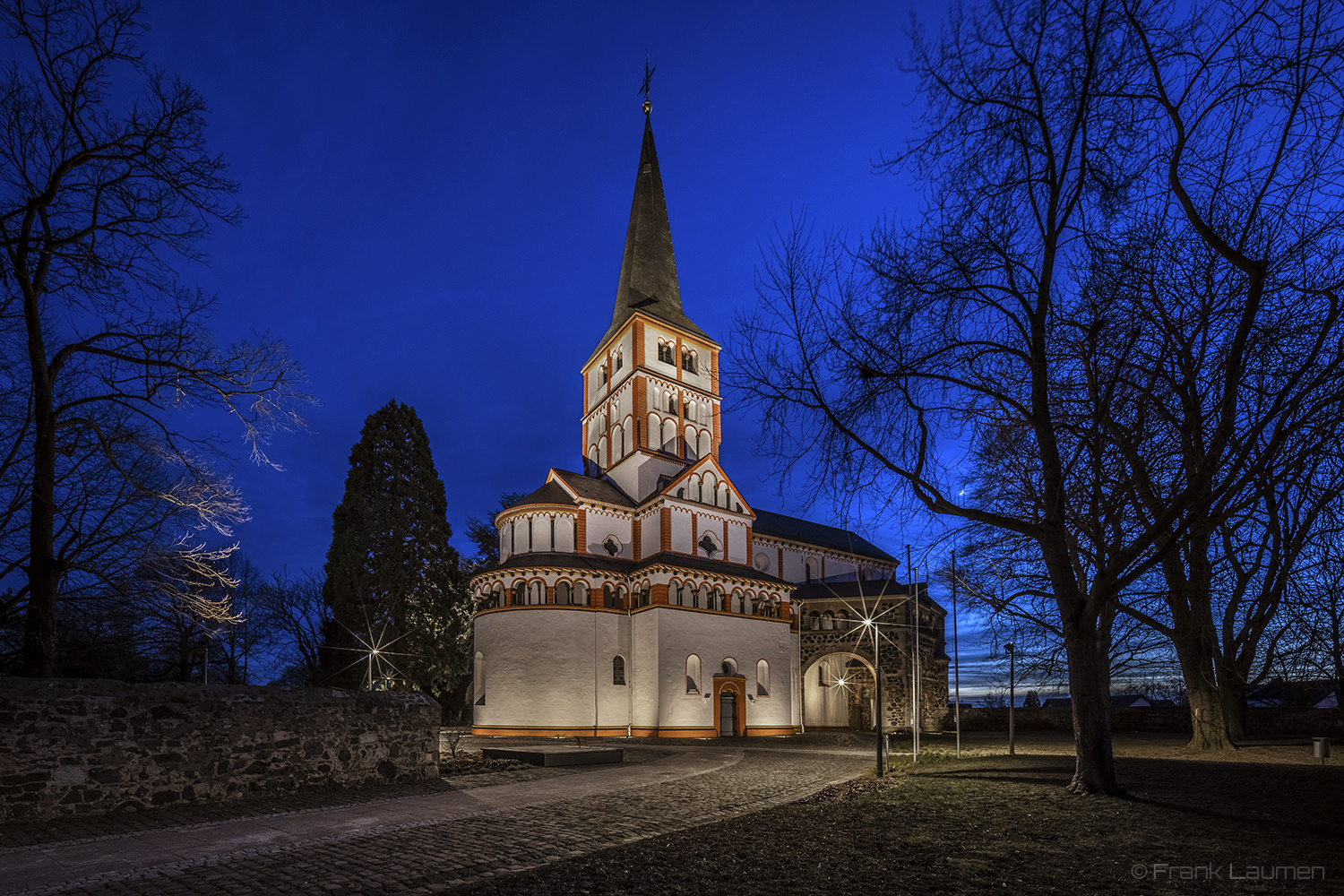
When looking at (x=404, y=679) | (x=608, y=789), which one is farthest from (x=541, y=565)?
(x=608, y=789)

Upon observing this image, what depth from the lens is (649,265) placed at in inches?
1788

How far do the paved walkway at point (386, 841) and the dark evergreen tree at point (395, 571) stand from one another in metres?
22.1

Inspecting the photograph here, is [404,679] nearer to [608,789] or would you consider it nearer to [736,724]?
[736,724]

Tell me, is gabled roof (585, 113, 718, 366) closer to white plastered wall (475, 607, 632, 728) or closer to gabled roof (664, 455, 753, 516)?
gabled roof (664, 455, 753, 516)

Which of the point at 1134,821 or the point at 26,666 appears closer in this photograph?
the point at 1134,821

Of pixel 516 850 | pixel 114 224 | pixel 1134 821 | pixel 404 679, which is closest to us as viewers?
pixel 516 850

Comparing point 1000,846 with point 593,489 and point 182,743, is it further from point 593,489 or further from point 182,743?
point 593,489

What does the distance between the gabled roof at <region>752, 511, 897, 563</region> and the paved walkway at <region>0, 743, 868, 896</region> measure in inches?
1332

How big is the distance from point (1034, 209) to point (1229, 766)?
12.1m

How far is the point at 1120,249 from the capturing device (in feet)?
32.9

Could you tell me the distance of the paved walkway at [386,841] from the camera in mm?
6562

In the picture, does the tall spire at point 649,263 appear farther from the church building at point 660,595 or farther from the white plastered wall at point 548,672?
the white plastered wall at point 548,672

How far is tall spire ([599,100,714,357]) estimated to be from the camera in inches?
1745

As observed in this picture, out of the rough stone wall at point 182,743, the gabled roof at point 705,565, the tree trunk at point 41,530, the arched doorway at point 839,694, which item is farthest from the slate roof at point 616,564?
the tree trunk at point 41,530
